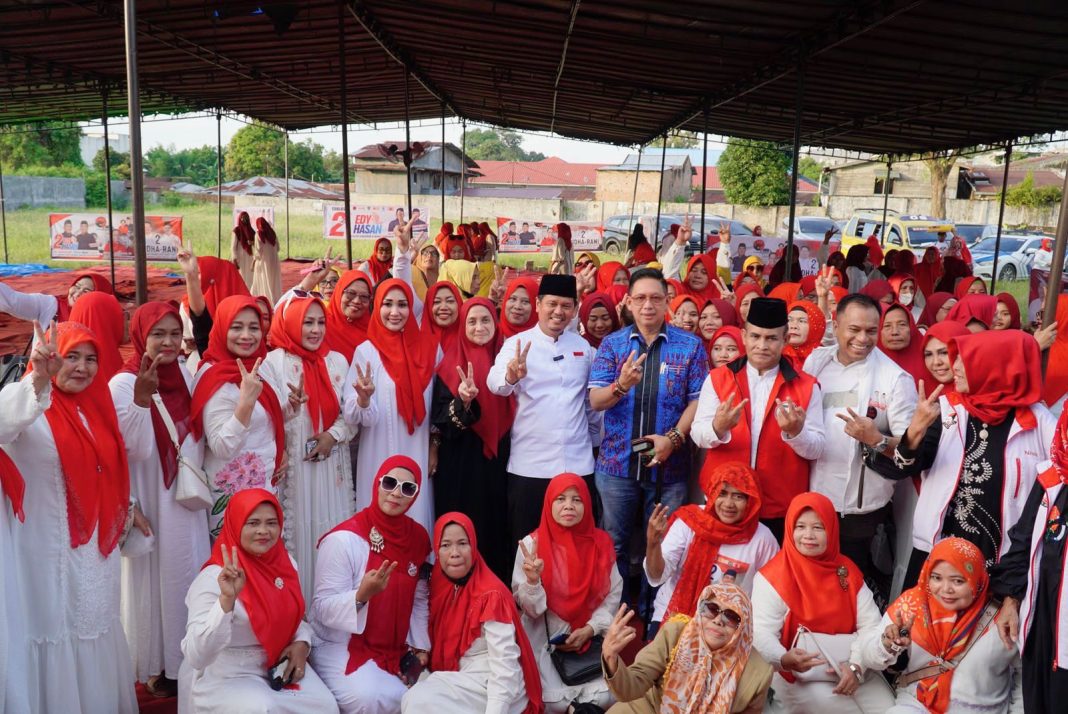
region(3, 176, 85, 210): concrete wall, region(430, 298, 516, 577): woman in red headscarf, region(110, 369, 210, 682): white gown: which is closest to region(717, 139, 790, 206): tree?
region(3, 176, 85, 210): concrete wall

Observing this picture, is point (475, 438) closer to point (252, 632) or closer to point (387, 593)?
point (387, 593)

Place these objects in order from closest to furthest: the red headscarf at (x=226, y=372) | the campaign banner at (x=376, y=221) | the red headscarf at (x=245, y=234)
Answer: the red headscarf at (x=226, y=372) < the red headscarf at (x=245, y=234) < the campaign banner at (x=376, y=221)

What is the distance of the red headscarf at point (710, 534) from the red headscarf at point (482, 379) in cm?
99

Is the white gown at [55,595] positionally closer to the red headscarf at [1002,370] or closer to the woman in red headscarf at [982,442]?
the woman in red headscarf at [982,442]

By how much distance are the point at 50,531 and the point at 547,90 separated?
9.47m

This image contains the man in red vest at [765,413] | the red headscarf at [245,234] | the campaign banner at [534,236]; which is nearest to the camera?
the man in red vest at [765,413]

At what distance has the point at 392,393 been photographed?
12.1ft

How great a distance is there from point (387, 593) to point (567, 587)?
70cm

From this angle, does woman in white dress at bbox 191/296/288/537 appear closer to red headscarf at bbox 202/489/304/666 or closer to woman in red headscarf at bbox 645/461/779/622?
red headscarf at bbox 202/489/304/666

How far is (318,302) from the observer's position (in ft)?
11.4

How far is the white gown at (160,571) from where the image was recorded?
3.06 meters

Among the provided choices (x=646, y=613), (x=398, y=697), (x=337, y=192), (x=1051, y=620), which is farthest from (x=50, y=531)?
(x=337, y=192)

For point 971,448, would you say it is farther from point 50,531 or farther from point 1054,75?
point 1054,75

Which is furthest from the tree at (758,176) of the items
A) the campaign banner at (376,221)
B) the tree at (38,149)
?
the tree at (38,149)
